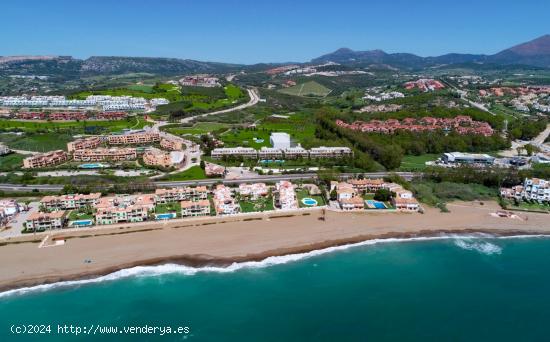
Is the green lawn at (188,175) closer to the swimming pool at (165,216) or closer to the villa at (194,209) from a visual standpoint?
the villa at (194,209)

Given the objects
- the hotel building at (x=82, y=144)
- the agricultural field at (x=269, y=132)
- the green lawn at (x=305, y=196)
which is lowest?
the green lawn at (x=305, y=196)

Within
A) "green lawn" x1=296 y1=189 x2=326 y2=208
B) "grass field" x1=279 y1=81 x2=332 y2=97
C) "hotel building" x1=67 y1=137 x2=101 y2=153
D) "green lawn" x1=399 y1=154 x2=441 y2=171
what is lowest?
"green lawn" x1=399 y1=154 x2=441 y2=171

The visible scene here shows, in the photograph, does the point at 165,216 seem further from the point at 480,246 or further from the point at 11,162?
the point at 11,162

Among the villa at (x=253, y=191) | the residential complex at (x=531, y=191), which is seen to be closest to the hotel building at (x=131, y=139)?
the villa at (x=253, y=191)

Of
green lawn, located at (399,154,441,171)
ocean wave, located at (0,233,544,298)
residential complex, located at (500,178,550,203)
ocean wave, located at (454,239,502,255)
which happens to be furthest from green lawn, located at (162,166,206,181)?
residential complex, located at (500,178,550,203)

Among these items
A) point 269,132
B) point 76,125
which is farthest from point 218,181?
point 76,125

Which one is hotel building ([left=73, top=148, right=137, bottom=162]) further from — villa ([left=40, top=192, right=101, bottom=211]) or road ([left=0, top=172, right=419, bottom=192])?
→ villa ([left=40, top=192, right=101, bottom=211])
